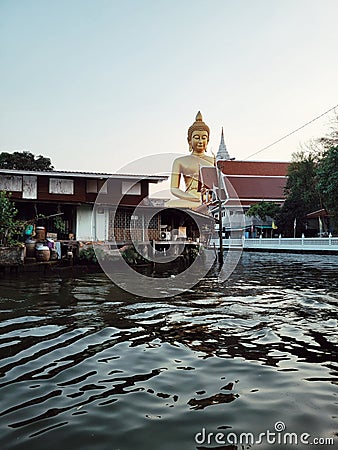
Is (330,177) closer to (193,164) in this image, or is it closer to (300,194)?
(193,164)

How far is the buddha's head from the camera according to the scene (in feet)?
82.1

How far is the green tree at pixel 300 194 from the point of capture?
34969 millimetres

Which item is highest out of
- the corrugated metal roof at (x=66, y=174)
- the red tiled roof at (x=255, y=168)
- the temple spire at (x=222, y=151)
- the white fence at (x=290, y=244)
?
the temple spire at (x=222, y=151)

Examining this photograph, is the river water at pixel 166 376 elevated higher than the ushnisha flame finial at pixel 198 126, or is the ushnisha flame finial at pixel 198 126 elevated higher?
the ushnisha flame finial at pixel 198 126

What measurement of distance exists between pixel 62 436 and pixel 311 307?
18.7ft

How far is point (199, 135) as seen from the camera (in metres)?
25.1

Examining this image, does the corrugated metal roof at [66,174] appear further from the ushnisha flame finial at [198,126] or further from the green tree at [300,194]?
the green tree at [300,194]

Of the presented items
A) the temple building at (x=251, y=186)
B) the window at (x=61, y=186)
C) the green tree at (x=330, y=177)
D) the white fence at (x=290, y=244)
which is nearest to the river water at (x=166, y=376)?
the window at (x=61, y=186)

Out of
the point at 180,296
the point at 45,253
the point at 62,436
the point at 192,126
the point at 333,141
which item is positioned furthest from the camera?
the point at 333,141

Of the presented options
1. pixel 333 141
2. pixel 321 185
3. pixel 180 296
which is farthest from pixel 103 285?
pixel 333 141

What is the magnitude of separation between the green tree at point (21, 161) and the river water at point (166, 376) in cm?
2876

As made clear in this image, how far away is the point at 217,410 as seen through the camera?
311 centimetres

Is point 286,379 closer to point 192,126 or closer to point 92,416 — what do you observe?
point 92,416

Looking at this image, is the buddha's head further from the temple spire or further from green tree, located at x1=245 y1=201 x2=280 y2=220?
the temple spire
